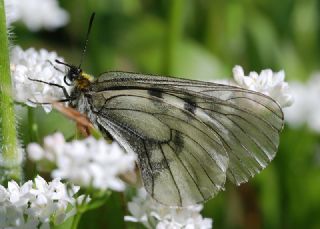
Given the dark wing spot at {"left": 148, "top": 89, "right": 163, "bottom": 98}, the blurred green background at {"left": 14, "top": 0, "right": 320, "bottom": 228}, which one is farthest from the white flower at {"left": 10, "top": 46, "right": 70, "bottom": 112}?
the blurred green background at {"left": 14, "top": 0, "right": 320, "bottom": 228}

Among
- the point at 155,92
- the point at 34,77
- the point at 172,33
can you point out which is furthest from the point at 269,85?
the point at 172,33

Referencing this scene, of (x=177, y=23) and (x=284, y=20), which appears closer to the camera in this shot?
(x=177, y=23)

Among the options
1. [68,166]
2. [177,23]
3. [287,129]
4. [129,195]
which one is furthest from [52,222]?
[287,129]

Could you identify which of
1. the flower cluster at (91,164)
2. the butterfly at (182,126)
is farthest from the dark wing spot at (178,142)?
the flower cluster at (91,164)

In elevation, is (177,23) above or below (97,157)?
above

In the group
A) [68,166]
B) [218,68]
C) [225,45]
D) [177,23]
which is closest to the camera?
[68,166]

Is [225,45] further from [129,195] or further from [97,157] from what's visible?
[97,157]
